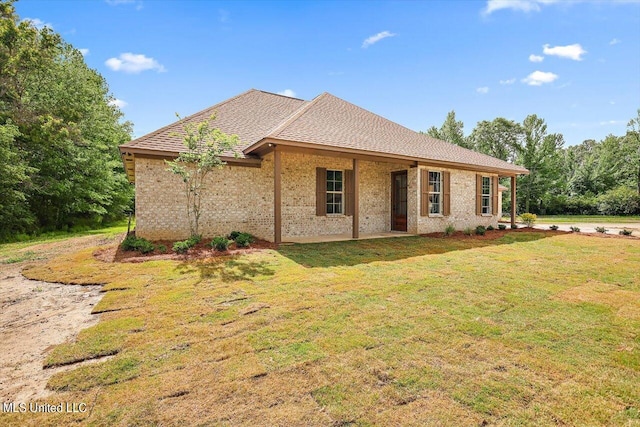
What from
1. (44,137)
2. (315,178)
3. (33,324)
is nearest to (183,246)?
(33,324)

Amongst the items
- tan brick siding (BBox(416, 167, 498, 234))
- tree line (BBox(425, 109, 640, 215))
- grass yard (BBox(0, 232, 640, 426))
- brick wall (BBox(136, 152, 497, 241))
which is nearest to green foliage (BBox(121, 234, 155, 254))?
brick wall (BBox(136, 152, 497, 241))

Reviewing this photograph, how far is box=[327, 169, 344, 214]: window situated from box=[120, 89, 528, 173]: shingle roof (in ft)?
5.52

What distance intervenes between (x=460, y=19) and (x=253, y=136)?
794 centimetres

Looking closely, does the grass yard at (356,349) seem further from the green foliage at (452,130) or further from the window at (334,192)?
the green foliage at (452,130)

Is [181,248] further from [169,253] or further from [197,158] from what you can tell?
[197,158]

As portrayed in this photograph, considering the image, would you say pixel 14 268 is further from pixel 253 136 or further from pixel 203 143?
pixel 253 136

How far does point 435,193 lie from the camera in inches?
484

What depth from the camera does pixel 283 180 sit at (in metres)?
10.4

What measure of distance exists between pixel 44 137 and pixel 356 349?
766 inches

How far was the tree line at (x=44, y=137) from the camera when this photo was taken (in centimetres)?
1347

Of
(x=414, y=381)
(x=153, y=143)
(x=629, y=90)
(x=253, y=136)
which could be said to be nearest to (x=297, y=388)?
(x=414, y=381)

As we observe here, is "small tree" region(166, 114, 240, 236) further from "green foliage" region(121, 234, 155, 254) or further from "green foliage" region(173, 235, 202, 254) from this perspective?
"green foliage" region(121, 234, 155, 254)

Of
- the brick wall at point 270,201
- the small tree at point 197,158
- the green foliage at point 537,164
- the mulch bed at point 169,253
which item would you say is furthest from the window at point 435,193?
the green foliage at point 537,164

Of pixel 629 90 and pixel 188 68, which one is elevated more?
pixel 629 90
